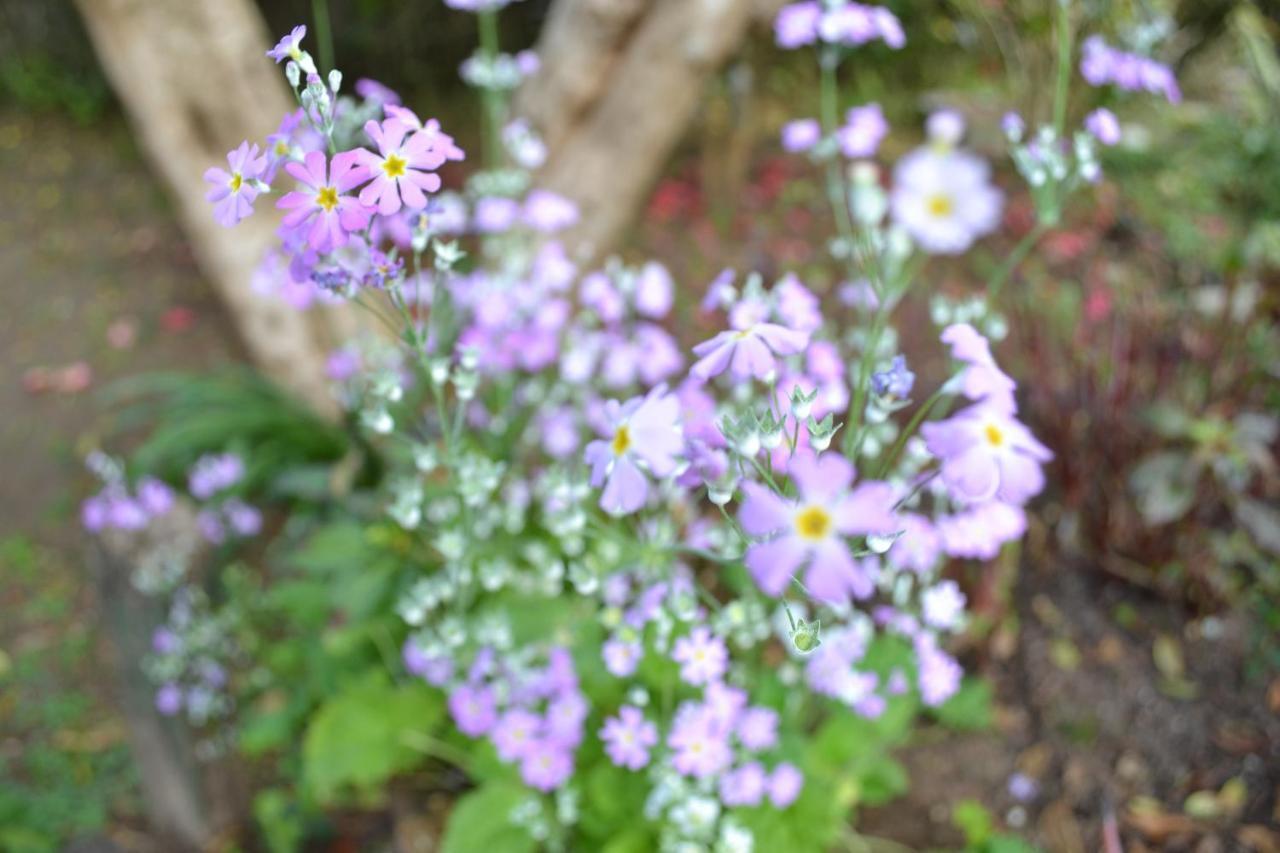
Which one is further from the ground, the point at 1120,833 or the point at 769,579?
the point at 769,579

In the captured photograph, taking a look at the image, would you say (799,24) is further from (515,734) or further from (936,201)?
(515,734)

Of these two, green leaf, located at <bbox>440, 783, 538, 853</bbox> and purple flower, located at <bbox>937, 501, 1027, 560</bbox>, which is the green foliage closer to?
green leaf, located at <bbox>440, 783, 538, 853</bbox>

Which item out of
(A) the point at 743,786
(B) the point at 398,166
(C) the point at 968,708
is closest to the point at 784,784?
(A) the point at 743,786

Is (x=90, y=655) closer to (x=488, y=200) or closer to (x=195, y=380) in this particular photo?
(x=195, y=380)

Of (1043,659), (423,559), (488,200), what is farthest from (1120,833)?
(488,200)

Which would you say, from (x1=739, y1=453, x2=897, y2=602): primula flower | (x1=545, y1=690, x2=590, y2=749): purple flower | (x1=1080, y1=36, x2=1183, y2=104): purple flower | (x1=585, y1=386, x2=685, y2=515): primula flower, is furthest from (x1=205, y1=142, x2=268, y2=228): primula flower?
(x1=1080, y1=36, x2=1183, y2=104): purple flower
